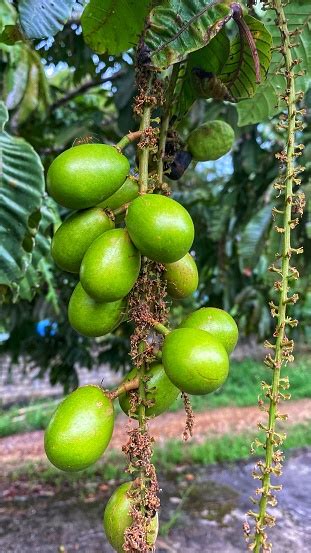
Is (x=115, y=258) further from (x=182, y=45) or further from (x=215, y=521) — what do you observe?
(x=215, y=521)

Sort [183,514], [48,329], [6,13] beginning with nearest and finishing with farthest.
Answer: [6,13], [48,329], [183,514]

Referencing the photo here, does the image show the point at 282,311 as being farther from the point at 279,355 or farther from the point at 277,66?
the point at 277,66

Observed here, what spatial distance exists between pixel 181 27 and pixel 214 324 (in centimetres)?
49

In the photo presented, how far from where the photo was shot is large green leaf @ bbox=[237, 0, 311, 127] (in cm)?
132

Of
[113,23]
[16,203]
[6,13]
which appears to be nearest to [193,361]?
[113,23]

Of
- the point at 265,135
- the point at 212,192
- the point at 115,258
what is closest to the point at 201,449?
the point at 212,192

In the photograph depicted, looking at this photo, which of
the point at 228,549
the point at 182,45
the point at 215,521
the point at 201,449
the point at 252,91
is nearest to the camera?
the point at 182,45

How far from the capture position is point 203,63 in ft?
3.46

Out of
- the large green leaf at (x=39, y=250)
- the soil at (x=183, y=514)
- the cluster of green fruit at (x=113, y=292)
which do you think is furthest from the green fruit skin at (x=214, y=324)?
the soil at (x=183, y=514)

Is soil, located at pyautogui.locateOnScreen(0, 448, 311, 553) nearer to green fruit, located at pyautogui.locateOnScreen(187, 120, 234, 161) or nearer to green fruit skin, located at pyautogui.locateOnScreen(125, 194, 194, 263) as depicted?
green fruit, located at pyautogui.locateOnScreen(187, 120, 234, 161)

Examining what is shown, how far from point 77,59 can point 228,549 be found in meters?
3.36

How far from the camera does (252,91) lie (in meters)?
1.08

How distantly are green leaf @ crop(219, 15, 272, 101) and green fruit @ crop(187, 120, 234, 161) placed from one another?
0.08 m

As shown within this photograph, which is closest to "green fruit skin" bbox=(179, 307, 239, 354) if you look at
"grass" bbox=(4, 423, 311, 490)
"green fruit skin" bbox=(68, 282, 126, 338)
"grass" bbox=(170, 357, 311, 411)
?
"green fruit skin" bbox=(68, 282, 126, 338)
